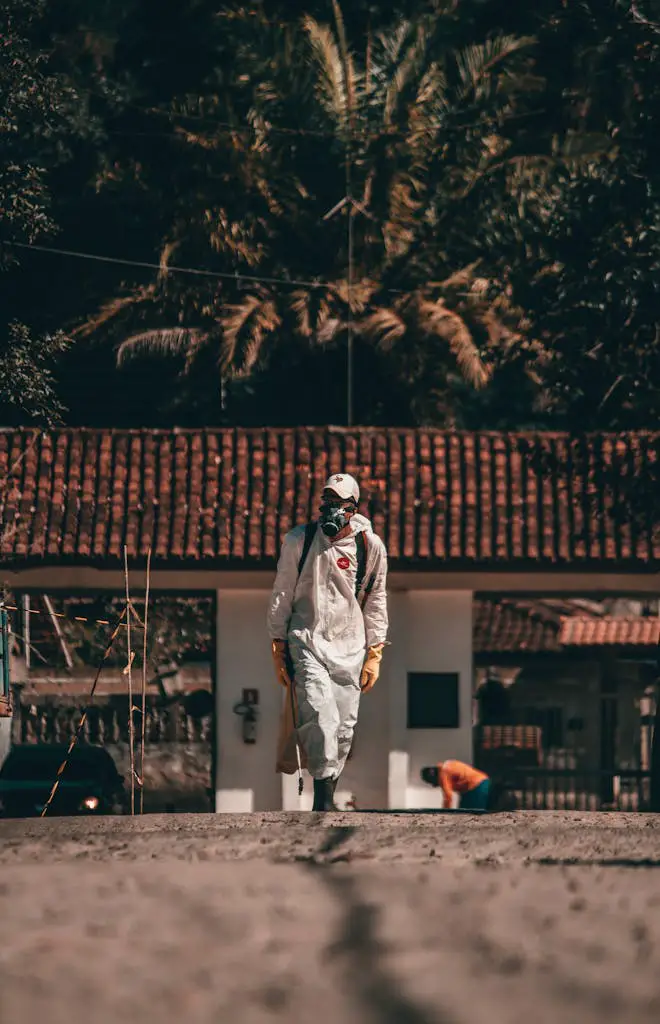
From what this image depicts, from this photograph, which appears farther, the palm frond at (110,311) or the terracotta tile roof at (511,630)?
the terracotta tile roof at (511,630)

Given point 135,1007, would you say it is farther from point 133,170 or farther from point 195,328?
point 133,170

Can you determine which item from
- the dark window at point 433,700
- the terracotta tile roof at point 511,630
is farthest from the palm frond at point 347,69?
the dark window at point 433,700

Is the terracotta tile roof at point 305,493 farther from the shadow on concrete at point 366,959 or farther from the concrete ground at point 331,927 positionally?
the shadow on concrete at point 366,959

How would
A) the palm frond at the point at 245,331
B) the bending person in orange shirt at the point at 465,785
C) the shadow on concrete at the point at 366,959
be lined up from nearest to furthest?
the shadow on concrete at the point at 366,959 → the bending person in orange shirt at the point at 465,785 → the palm frond at the point at 245,331

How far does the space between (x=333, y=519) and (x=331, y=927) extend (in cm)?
454

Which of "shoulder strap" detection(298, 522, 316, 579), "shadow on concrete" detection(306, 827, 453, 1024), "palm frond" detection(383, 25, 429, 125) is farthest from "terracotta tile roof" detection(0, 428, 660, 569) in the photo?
"shadow on concrete" detection(306, 827, 453, 1024)

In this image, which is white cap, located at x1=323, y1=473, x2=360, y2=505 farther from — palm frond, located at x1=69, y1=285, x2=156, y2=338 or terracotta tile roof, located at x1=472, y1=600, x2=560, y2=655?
terracotta tile roof, located at x1=472, y1=600, x2=560, y2=655

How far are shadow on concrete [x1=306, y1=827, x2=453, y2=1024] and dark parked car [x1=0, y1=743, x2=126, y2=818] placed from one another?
11.5 meters

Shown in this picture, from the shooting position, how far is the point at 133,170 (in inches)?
1209

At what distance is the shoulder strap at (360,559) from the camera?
34.0 ft

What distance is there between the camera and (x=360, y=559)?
10.4 meters

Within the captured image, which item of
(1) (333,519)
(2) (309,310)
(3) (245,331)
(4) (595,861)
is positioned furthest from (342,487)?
(2) (309,310)

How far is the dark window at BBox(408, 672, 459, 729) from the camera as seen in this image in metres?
20.0

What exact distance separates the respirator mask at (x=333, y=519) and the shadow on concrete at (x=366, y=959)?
11.2ft
